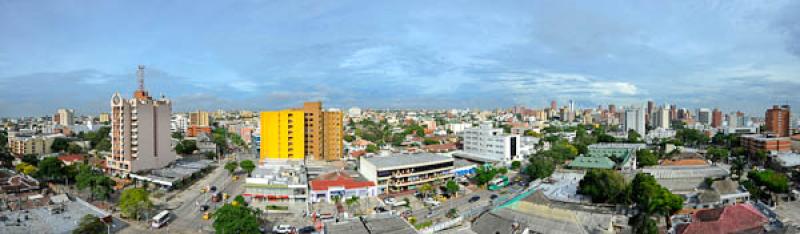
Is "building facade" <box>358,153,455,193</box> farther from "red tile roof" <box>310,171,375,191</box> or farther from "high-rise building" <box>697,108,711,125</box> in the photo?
"high-rise building" <box>697,108,711,125</box>

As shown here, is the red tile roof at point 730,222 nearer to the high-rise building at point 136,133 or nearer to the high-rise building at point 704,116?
the high-rise building at point 136,133

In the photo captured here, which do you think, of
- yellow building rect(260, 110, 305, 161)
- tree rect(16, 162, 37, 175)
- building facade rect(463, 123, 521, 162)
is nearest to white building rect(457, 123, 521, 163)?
building facade rect(463, 123, 521, 162)

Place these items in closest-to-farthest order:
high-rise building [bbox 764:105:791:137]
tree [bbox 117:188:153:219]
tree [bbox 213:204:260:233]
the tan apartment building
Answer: tree [bbox 213:204:260:233] < tree [bbox 117:188:153:219] < the tan apartment building < high-rise building [bbox 764:105:791:137]

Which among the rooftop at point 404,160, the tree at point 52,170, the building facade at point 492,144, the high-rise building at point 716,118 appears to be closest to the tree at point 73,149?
the tree at point 52,170

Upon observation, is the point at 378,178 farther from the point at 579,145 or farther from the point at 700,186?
the point at 579,145

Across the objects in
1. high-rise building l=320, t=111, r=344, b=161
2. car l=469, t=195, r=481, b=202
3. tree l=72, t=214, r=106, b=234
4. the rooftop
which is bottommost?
car l=469, t=195, r=481, b=202

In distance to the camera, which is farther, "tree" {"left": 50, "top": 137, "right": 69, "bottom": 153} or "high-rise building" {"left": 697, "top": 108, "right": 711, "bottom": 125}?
"high-rise building" {"left": 697, "top": 108, "right": 711, "bottom": 125}

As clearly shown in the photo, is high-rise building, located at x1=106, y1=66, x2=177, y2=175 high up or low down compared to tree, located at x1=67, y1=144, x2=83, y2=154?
up

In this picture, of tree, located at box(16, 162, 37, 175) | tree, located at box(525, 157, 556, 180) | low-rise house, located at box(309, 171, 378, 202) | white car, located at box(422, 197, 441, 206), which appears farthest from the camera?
tree, located at box(16, 162, 37, 175)
